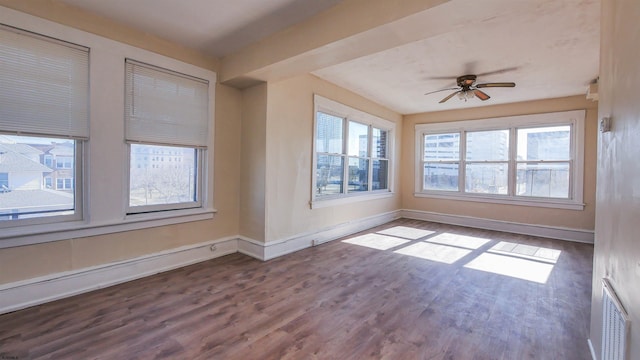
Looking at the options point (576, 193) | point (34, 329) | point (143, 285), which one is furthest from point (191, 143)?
point (576, 193)

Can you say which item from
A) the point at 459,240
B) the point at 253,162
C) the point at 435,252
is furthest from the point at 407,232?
the point at 253,162

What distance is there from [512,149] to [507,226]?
1564 millimetres

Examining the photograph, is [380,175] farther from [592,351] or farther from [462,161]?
[592,351]

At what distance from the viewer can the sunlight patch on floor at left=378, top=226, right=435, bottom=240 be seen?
17.2ft

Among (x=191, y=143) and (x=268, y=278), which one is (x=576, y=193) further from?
(x=191, y=143)

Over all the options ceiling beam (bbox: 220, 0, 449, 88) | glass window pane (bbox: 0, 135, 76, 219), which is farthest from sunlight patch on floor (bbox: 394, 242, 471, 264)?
glass window pane (bbox: 0, 135, 76, 219)

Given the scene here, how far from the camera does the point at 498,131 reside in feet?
19.4

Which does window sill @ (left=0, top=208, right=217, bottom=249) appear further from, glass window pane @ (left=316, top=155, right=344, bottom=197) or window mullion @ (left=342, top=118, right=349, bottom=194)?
window mullion @ (left=342, top=118, right=349, bottom=194)

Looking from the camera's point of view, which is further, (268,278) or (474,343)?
(268,278)

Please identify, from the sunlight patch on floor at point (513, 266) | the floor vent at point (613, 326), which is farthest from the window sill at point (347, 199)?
the floor vent at point (613, 326)

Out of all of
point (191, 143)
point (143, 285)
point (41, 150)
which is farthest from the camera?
point (191, 143)

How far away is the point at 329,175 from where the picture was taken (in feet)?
16.0

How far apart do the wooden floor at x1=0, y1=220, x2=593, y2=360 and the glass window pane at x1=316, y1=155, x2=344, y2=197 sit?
1.28 metres

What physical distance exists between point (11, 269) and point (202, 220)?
5.55 feet
